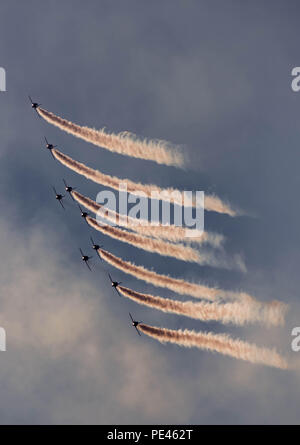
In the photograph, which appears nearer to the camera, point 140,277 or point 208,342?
point 208,342

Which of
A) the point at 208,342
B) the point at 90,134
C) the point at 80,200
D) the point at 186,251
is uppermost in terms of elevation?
the point at 90,134

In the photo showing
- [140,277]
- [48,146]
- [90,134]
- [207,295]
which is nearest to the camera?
[207,295]

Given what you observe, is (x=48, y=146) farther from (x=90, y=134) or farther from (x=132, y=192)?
(x=132, y=192)

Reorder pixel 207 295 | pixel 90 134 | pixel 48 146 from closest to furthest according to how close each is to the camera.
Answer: pixel 207 295 < pixel 90 134 < pixel 48 146

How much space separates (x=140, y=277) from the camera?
91.0m

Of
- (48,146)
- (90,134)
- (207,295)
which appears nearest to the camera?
(207,295)

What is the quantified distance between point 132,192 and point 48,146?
26.6 metres

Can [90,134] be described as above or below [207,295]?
above

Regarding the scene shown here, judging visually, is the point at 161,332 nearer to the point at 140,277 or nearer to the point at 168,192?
the point at 140,277

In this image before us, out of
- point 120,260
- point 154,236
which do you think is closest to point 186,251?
point 154,236

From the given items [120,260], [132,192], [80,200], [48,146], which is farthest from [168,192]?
[48,146]

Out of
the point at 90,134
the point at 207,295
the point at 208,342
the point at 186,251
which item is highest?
the point at 90,134

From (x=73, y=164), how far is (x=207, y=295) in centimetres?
3804

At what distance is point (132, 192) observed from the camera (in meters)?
95.4
